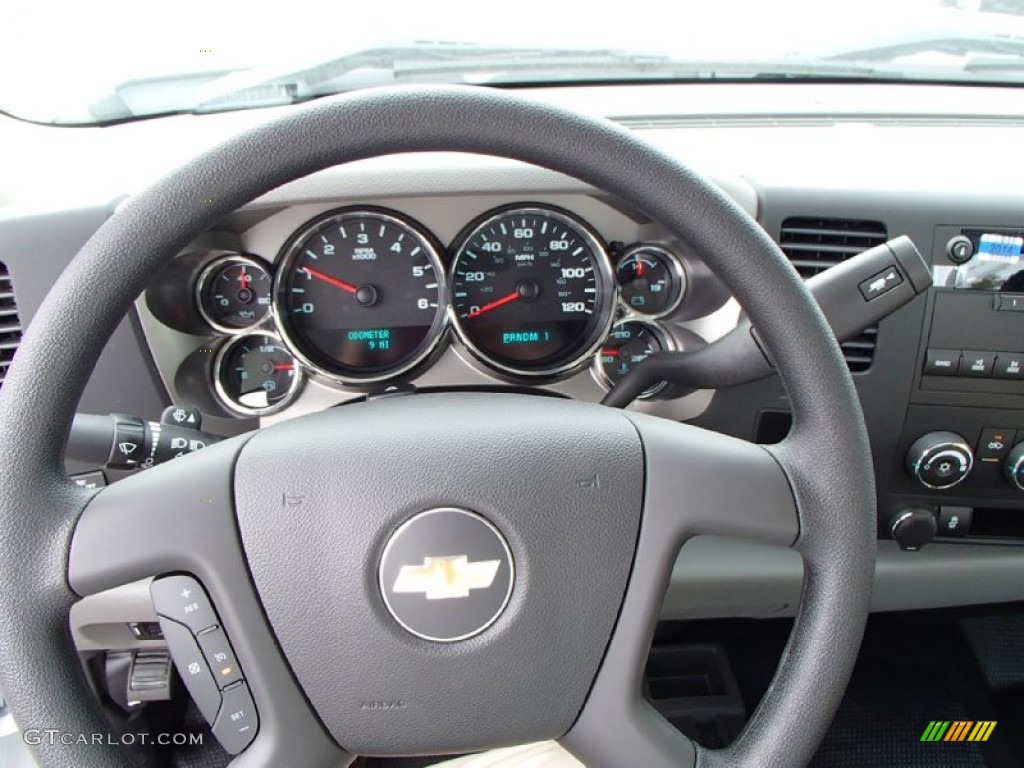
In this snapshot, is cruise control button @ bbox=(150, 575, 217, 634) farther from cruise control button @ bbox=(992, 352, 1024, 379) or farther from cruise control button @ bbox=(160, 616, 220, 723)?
cruise control button @ bbox=(992, 352, 1024, 379)

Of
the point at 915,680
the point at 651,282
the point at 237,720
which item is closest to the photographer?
the point at 237,720

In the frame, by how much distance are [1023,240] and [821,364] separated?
2.65 feet

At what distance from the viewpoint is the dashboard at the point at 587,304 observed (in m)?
1.43

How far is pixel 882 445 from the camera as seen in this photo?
1563 mm

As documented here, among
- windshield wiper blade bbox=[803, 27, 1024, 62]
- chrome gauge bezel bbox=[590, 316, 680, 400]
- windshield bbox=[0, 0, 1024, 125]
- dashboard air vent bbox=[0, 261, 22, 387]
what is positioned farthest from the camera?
windshield wiper blade bbox=[803, 27, 1024, 62]

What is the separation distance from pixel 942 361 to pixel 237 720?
4.04 feet

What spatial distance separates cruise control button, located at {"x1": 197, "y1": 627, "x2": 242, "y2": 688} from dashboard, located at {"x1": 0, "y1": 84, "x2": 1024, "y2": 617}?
0.64 m

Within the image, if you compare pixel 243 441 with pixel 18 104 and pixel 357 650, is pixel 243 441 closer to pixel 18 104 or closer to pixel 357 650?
pixel 357 650

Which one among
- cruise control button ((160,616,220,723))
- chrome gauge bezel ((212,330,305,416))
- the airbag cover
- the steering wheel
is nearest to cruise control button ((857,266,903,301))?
the steering wheel

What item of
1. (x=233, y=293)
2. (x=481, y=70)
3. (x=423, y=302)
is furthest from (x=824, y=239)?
(x=233, y=293)

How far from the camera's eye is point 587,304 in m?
1.59

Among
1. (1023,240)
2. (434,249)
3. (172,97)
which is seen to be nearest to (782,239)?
(1023,240)

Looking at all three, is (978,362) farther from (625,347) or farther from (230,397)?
(230,397)

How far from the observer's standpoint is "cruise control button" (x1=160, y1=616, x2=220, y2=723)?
0.89 m
